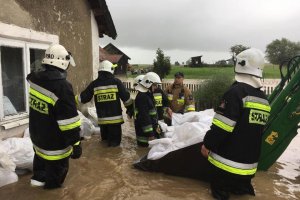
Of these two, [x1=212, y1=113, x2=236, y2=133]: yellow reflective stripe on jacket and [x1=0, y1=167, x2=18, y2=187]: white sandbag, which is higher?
[x1=212, y1=113, x2=236, y2=133]: yellow reflective stripe on jacket

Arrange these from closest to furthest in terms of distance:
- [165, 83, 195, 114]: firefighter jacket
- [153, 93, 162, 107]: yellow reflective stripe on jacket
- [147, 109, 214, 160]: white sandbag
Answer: [147, 109, 214, 160]: white sandbag → [153, 93, 162, 107]: yellow reflective stripe on jacket → [165, 83, 195, 114]: firefighter jacket

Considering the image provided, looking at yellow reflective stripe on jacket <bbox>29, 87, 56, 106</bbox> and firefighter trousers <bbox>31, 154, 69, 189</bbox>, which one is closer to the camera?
yellow reflective stripe on jacket <bbox>29, 87, 56, 106</bbox>

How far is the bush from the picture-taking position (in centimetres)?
1252

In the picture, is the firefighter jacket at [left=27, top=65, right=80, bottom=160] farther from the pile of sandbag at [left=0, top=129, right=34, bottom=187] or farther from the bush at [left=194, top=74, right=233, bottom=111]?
the bush at [left=194, top=74, right=233, bottom=111]

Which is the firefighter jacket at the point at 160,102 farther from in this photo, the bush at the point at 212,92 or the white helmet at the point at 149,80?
the bush at the point at 212,92

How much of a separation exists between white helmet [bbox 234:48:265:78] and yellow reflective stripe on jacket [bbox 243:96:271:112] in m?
0.29

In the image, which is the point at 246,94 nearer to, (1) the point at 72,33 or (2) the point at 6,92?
(2) the point at 6,92

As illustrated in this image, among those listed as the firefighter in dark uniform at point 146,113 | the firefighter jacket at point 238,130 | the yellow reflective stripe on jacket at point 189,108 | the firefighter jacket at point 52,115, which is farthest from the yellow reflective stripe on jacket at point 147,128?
the firefighter jacket at point 238,130

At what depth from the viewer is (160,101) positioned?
26.6 ft

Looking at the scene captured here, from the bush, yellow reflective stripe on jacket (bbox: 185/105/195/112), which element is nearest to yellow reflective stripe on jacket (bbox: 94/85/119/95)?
yellow reflective stripe on jacket (bbox: 185/105/195/112)

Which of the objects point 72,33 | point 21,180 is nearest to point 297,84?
point 21,180

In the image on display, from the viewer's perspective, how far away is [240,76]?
4.21 metres

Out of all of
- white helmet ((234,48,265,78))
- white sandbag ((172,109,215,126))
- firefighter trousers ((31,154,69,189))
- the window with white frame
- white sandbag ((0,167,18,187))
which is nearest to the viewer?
white helmet ((234,48,265,78))

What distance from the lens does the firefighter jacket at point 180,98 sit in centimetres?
888
